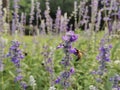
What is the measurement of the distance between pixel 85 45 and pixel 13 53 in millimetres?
3576

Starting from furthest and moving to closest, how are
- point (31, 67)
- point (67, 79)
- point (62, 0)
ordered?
point (62, 0) < point (31, 67) < point (67, 79)

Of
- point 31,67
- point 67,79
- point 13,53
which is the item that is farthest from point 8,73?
point 67,79

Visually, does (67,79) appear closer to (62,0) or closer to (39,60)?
(39,60)

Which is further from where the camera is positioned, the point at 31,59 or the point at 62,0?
the point at 62,0

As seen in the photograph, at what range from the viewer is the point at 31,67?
5711 mm

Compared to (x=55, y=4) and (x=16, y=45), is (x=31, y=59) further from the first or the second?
(x=55, y=4)

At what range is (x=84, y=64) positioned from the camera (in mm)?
5898

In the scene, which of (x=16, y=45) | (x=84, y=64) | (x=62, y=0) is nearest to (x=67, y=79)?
(x=16, y=45)

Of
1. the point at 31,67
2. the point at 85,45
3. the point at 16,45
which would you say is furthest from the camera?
the point at 85,45

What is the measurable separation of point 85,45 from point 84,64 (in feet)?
→ 4.99

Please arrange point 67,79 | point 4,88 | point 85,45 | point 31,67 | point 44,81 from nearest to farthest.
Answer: point 67,79, point 4,88, point 44,81, point 31,67, point 85,45

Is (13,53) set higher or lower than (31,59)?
higher

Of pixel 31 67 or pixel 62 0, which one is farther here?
pixel 62 0

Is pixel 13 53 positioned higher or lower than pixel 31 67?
higher
